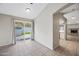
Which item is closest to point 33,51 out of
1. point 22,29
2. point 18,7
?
point 22,29

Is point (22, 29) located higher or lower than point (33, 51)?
higher

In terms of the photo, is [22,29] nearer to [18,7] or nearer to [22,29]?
[22,29]

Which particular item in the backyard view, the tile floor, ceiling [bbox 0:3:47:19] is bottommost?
the tile floor

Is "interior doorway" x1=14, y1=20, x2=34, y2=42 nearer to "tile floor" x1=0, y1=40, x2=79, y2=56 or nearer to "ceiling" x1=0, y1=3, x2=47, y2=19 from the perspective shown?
"tile floor" x1=0, y1=40, x2=79, y2=56

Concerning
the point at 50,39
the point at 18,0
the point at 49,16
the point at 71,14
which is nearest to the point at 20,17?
the point at 49,16

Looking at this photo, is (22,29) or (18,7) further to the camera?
(22,29)

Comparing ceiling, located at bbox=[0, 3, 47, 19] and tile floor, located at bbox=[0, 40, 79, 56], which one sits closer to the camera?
ceiling, located at bbox=[0, 3, 47, 19]

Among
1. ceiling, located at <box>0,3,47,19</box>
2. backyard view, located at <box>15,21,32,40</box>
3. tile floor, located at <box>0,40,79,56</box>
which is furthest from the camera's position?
backyard view, located at <box>15,21,32,40</box>

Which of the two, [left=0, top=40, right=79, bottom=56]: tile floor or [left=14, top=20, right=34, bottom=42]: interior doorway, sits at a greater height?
[left=14, top=20, right=34, bottom=42]: interior doorway

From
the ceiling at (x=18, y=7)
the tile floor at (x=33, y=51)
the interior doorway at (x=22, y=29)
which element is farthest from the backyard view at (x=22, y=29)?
the ceiling at (x=18, y=7)

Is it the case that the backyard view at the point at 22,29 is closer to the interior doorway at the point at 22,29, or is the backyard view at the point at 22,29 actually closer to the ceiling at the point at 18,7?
the interior doorway at the point at 22,29

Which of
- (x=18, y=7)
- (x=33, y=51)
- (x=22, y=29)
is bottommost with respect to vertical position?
(x=33, y=51)

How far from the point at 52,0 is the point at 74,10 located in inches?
60.9

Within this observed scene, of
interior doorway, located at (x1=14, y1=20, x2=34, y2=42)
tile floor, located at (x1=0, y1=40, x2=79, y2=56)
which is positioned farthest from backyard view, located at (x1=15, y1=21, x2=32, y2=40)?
tile floor, located at (x1=0, y1=40, x2=79, y2=56)
